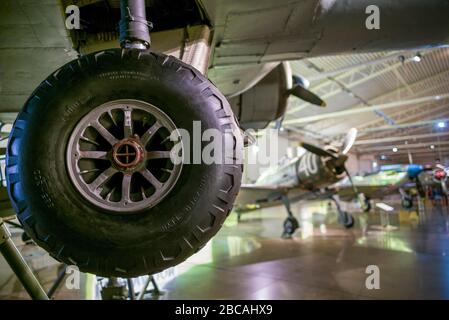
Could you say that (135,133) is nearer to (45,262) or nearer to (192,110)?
(192,110)

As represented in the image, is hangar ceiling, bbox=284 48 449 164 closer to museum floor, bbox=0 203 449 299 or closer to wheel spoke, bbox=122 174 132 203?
museum floor, bbox=0 203 449 299

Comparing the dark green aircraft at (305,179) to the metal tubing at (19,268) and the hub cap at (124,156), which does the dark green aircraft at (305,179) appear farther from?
the hub cap at (124,156)

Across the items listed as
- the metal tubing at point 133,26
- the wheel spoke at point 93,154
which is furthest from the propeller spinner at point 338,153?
the wheel spoke at point 93,154

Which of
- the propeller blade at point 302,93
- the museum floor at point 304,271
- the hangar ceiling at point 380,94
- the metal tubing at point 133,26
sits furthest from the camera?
the hangar ceiling at point 380,94

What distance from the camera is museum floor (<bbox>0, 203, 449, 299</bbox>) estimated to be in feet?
13.7

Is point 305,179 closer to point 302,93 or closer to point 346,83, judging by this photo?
point 302,93

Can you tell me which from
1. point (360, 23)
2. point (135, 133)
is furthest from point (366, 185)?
point (135, 133)

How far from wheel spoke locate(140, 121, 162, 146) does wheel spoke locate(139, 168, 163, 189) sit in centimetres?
11

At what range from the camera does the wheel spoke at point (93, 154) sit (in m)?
1.09

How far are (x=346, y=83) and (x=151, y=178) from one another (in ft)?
61.6

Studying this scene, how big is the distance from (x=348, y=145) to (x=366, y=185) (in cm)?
835

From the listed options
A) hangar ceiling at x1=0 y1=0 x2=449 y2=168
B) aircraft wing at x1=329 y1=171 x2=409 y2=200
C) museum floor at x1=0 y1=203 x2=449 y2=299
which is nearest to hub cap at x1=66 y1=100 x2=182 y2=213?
hangar ceiling at x1=0 y1=0 x2=449 y2=168

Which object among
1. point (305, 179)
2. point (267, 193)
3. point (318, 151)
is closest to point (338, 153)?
point (318, 151)

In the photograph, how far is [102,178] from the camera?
110 centimetres
